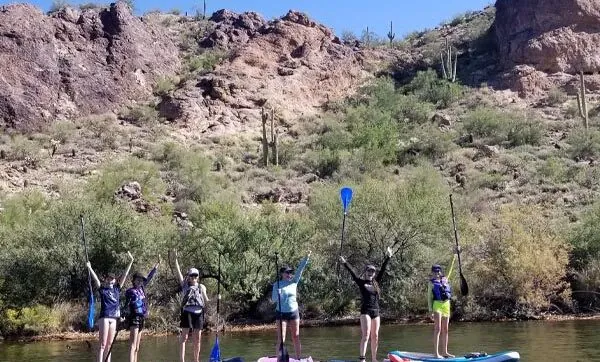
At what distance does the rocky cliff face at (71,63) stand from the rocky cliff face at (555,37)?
31059 millimetres

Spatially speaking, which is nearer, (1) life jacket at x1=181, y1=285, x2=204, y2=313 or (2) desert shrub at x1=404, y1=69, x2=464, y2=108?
(1) life jacket at x1=181, y1=285, x2=204, y2=313

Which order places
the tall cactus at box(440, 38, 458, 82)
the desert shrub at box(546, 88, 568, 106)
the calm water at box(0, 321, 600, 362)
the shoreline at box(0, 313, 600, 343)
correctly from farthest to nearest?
the tall cactus at box(440, 38, 458, 82) → the desert shrub at box(546, 88, 568, 106) → the shoreline at box(0, 313, 600, 343) → the calm water at box(0, 321, 600, 362)

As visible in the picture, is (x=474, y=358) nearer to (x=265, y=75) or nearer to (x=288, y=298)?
(x=288, y=298)

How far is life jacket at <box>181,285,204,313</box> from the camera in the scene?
13930 millimetres

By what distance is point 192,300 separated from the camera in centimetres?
1396

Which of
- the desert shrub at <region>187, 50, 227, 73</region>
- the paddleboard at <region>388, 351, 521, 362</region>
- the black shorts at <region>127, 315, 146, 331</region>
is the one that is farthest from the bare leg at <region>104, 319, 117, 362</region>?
the desert shrub at <region>187, 50, 227, 73</region>

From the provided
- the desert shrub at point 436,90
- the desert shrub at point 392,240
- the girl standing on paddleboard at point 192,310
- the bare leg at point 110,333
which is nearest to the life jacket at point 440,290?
the girl standing on paddleboard at point 192,310

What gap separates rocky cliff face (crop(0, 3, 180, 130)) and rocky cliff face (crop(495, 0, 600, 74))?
31059mm

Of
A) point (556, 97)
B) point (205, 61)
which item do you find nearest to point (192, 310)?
point (556, 97)

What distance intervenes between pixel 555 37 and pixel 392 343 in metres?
51.2

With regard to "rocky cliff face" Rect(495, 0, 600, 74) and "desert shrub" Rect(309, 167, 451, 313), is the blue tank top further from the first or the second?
"rocky cliff face" Rect(495, 0, 600, 74)

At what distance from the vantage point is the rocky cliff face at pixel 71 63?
2324 inches

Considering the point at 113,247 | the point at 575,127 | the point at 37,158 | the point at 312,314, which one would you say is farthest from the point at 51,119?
the point at 575,127

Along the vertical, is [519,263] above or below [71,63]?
below
